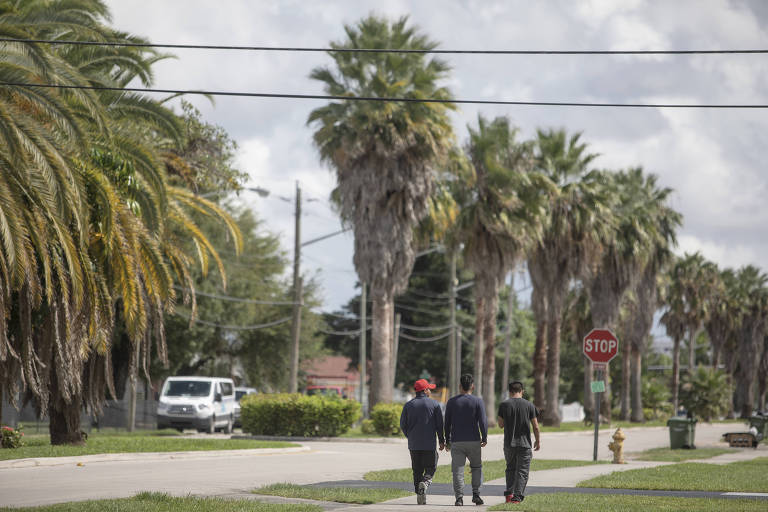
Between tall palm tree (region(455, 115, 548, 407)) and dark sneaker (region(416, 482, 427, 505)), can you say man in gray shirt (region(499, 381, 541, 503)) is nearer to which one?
dark sneaker (region(416, 482, 427, 505))

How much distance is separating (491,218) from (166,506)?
2819 centimetres

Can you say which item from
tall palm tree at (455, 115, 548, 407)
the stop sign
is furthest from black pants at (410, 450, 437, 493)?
tall palm tree at (455, 115, 548, 407)

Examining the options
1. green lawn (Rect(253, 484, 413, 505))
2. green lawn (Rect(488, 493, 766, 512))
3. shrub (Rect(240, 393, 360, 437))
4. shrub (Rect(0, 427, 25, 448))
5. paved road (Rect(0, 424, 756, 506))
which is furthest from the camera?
shrub (Rect(240, 393, 360, 437))

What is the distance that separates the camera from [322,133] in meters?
33.3

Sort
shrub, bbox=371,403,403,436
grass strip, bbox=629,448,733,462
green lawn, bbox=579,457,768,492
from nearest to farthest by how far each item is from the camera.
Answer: green lawn, bbox=579,457,768,492, grass strip, bbox=629,448,733,462, shrub, bbox=371,403,403,436

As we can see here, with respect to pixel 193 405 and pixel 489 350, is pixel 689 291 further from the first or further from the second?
pixel 193 405

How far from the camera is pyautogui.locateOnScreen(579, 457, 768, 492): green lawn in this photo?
1556cm

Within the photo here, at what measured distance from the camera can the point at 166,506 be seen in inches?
444

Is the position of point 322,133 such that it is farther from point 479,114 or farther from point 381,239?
point 479,114

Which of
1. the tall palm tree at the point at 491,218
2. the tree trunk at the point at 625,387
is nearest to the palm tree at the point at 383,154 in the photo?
the tall palm tree at the point at 491,218

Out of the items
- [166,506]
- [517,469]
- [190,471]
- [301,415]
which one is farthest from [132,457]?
[301,415]

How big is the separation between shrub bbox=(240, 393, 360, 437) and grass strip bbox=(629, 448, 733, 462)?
9248 mm

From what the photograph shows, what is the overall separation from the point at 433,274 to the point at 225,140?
41.3m

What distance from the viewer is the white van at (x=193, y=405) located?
35.7m
